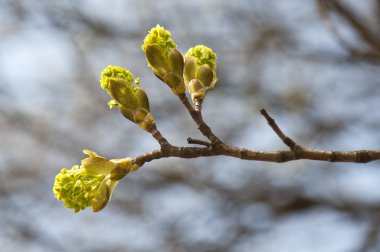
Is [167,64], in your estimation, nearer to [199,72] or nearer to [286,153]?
[199,72]

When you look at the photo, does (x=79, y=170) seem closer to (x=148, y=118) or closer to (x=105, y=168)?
(x=105, y=168)

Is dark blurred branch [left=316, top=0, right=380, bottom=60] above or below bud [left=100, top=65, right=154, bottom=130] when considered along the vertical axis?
above

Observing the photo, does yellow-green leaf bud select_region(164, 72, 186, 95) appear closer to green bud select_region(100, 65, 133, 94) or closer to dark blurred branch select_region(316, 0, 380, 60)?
green bud select_region(100, 65, 133, 94)

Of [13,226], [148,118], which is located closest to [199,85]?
[148,118]

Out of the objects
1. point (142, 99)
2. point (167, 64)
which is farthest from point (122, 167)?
point (167, 64)

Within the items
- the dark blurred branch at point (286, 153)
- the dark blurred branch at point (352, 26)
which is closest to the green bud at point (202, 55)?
the dark blurred branch at point (286, 153)

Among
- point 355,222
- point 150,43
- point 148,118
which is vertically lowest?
point 148,118

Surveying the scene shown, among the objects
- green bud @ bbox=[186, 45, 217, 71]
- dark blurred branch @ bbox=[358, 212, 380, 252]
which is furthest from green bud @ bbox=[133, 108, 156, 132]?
dark blurred branch @ bbox=[358, 212, 380, 252]

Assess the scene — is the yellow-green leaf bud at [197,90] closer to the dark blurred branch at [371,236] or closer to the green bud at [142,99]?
the green bud at [142,99]

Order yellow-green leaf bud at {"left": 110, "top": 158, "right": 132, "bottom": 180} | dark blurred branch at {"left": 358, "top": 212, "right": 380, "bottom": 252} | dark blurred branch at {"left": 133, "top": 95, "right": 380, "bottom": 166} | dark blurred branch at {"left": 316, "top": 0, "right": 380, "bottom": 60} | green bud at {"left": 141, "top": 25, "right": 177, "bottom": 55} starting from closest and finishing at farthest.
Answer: dark blurred branch at {"left": 133, "top": 95, "right": 380, "bottom": 166} → yellow-green leaf bud at {"left": 110, "top": 158, "right": 132, "bottom": 180} → green bud at {"left": 141, "top": 25, "right": 177, "bottom": 55} → dark blurred branch at {"left": 316, "top": 0, "right": 380, "bottom": 60} → dark blurred branch at {"left": 358, "top": 212, "right": 380, "bottom": 252}

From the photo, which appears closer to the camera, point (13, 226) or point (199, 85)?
point (199, 85)
